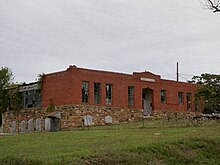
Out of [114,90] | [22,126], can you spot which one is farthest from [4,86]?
[114,90]

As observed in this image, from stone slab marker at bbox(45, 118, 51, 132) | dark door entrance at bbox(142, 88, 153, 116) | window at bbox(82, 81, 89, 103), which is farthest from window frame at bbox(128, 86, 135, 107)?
stone slab marker at bbox(45, 118, 51, 132)

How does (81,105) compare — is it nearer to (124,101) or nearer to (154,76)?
(124,101)

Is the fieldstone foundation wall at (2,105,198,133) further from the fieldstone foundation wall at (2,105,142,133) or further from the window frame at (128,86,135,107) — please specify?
the window frame at (128,86,135,107)

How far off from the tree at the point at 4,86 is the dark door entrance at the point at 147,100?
1455 cm

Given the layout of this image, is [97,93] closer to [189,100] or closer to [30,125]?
[30,125]

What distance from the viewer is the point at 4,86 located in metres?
53.5

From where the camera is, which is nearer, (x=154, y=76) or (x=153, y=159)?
(x=153, y=159)

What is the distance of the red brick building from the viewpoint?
141 feet

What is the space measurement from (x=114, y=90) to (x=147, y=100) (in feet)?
22.2

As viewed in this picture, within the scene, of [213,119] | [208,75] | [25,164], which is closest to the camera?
[25,164]

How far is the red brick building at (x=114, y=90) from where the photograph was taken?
141 ft

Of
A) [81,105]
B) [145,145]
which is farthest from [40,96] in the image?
[145,145]

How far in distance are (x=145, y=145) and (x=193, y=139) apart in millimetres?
3270

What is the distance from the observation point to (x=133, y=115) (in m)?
47.9
